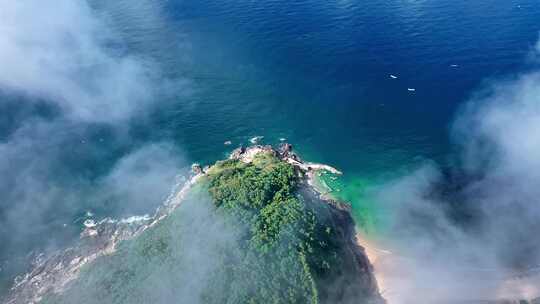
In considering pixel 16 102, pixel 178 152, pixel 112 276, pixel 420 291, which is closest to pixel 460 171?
pixel 420 291

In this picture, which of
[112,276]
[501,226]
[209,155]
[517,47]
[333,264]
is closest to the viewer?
[112,276]

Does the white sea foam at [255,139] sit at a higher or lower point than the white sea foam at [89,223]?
higher

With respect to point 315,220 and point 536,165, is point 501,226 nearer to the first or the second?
point 536,165

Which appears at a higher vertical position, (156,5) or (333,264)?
(156,5)

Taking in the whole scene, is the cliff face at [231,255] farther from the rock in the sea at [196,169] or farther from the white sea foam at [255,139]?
the white sea foam at [255,139]

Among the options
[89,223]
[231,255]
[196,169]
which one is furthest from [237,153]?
[231,255]

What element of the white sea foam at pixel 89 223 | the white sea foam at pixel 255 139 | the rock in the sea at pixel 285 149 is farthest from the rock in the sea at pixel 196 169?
the white sea foam at pixel 89 223

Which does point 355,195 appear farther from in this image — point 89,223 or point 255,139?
point 89,223
